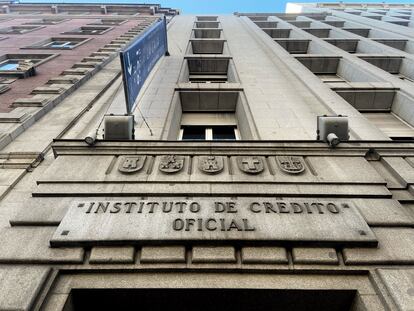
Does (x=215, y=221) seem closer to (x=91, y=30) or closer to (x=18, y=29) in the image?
(x=91, y=30)

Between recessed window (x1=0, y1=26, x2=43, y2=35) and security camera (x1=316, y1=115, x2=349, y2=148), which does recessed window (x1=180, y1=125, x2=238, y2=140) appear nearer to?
security camera (x1=316, y1=115, x2=349, y2=148)

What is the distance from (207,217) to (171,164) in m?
1.88

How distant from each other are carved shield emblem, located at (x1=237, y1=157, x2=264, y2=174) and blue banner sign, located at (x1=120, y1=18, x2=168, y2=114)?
369 centimetres

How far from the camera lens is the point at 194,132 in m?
10.5

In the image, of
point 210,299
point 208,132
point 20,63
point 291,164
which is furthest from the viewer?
point 20,63

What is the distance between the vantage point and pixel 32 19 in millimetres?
30016

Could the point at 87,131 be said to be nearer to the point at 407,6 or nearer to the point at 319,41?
the point at 319,41

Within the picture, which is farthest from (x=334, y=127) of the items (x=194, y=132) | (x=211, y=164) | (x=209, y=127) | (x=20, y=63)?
(x=20, y=63)

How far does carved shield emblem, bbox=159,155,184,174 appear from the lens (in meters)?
6.33

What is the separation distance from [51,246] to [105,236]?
3.38 feet

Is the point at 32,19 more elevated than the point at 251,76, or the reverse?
the point at 32,19

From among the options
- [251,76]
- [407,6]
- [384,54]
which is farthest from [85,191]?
[407,6]

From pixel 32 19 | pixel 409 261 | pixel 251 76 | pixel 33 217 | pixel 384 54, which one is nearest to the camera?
pixel 409 261

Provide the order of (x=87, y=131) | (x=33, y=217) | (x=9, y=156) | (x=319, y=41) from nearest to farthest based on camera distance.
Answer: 1. (x=33, y=217)
2. (x=9, y=156)
3. (x=87, y=131)
4. (x=319, y=41)
